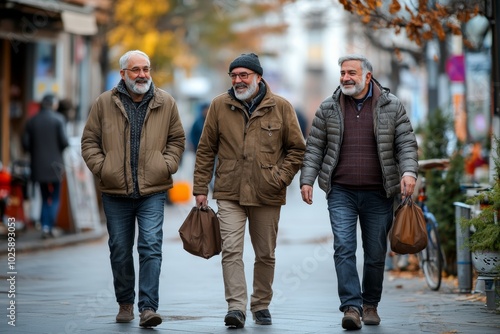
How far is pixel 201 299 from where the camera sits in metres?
11.6

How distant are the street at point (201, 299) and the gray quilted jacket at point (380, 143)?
1110 mm

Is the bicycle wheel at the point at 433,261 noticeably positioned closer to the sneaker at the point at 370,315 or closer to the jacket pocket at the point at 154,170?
the sneaker at the point at 370,315

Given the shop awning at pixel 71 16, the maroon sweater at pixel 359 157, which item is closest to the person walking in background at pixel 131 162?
the maroon sweater at pixel 359 157

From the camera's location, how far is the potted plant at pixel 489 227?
995 cm

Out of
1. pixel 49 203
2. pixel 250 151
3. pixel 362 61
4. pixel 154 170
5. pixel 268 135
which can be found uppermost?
pixel 362 61

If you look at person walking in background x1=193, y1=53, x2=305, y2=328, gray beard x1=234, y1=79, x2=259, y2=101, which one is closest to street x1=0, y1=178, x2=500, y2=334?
person walking in background x1=193, y1=53, x2=305, y2=328

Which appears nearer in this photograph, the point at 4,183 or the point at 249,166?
the point at 249,166

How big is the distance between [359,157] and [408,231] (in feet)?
2.14

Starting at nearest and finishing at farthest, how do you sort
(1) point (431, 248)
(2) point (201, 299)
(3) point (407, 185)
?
(3) point (407, 185) < (2) point (201, 299) < (1) point (431, 248)

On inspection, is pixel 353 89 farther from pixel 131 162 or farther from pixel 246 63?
pixel 131 162

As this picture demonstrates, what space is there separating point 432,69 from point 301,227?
1171cm

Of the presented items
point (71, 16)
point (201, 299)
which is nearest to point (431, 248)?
point (201, 299)

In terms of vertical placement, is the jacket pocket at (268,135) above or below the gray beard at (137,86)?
below

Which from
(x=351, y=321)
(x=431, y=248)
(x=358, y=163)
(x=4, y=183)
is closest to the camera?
(x=351, y=321)
